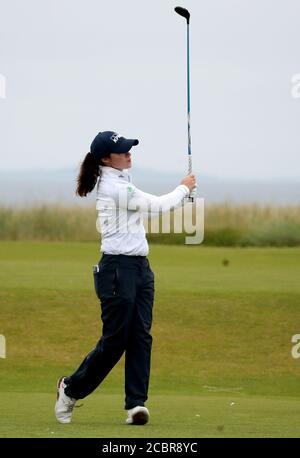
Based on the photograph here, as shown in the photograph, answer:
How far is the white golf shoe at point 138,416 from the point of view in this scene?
9328 millimetres

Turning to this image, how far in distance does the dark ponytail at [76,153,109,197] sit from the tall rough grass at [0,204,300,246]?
59.5 ft

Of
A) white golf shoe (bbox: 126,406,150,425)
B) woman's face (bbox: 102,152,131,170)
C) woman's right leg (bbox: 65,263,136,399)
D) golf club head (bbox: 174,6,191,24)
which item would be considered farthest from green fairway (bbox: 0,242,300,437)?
golf club head (bbox: 174,6,191,24)

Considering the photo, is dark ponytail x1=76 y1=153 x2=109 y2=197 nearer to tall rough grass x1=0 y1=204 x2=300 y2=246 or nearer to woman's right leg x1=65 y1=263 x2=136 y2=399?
woman's right leg x1=65 y1=263 x2=136 y2=399

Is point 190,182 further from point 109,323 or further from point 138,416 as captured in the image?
point 138,416

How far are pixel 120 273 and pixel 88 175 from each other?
2.25 ft

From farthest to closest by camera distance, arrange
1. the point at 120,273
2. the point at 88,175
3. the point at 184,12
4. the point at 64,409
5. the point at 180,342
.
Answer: the point at 180,342, the point at 184,12, the point at 88,175, the point at 64,409, the point at 120,273

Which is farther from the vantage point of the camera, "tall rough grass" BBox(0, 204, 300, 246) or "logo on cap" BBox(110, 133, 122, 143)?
"tall rough grass" BBox(0, 204, 300, 246)

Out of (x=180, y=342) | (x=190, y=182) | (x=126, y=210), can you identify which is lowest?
(x=180, y=342)

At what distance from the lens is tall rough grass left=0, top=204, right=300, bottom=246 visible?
28730 millimetres

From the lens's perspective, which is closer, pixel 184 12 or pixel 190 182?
pixel 190 182

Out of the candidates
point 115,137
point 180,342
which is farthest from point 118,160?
point 180,342

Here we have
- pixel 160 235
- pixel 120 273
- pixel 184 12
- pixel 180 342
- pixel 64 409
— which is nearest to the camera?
pixel 120 273

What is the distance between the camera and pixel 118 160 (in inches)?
376
